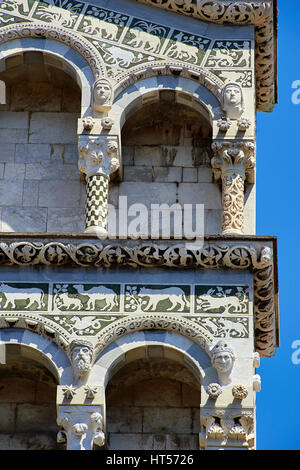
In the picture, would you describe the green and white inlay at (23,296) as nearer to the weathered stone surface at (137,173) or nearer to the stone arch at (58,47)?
the weathered stone surface at (137,173)

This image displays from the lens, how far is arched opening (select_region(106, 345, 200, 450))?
18.6 m

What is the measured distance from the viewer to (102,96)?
19797mm

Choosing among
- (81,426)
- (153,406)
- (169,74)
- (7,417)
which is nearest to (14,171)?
(169,74)

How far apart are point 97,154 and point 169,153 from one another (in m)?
0.95

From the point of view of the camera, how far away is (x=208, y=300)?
1850 cm

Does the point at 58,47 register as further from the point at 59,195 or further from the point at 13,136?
the point at 59,195

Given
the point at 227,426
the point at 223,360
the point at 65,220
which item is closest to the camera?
the point at 227,426

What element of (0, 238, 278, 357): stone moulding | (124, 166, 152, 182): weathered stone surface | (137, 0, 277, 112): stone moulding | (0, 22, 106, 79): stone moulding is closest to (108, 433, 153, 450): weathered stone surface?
(0, 238, 278, 357): stone moulding

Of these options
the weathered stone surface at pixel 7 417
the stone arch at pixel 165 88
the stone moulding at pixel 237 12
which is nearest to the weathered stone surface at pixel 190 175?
the stone arch at pixel 165 88

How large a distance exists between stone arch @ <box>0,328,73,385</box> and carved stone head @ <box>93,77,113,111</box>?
2591mm

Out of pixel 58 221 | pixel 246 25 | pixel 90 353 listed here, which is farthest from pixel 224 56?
pixel 90 353

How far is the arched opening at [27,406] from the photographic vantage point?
1872cm

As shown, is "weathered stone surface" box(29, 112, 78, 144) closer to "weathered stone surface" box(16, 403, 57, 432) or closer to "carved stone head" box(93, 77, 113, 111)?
"carved stone head" box(93, 77, 113, 111)

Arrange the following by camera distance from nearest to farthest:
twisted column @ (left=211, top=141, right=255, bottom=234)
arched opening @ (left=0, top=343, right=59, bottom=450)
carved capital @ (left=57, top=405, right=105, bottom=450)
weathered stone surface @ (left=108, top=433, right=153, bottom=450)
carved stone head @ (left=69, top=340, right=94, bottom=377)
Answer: carved capital @ (left=57, top=405, right=105, bottom=450) < carved stone head @ (left=69, top=340, right=94, bottom=377) < weathered stone surface @ (left=108, top=433, right=153, bottom=450) < arched opening @ (left=0, top=343, right=59, bottom=450) < twisted column @ (left=211, top=141, right=255, bottom=234)
